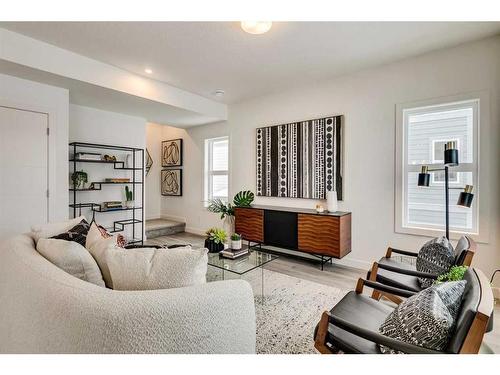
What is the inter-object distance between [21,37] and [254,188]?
3.45 meters

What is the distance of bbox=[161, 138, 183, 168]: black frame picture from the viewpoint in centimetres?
581

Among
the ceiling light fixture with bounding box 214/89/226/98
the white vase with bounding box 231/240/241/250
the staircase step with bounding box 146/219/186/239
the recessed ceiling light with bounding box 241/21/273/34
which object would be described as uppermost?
the ceiling light fixture with bounding box 214/89/226/98

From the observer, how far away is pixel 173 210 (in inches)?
237

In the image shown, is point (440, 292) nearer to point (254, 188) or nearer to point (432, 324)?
point (432, 324)

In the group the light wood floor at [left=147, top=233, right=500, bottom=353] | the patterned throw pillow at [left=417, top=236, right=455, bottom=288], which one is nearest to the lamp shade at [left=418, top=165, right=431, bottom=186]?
the patterned throw pillow at [left=417, top=236, right=455, bottom=288]

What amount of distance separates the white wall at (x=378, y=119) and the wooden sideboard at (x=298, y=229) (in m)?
0.31

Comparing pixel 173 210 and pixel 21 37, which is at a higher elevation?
pixel 21 37

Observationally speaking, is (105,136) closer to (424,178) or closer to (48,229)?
(48,229)

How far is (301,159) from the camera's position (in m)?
3.90

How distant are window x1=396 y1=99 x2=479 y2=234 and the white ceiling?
72 cm

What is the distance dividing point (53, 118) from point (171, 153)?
9.41 ft

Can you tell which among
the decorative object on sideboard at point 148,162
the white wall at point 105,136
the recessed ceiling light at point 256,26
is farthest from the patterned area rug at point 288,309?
the decorative object on sideboard at point 148,162

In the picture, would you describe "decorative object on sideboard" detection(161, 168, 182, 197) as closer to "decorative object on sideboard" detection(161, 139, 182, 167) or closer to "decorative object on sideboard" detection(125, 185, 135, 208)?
"decorative object on sideboard" detection(161, 139, 182, 167)
